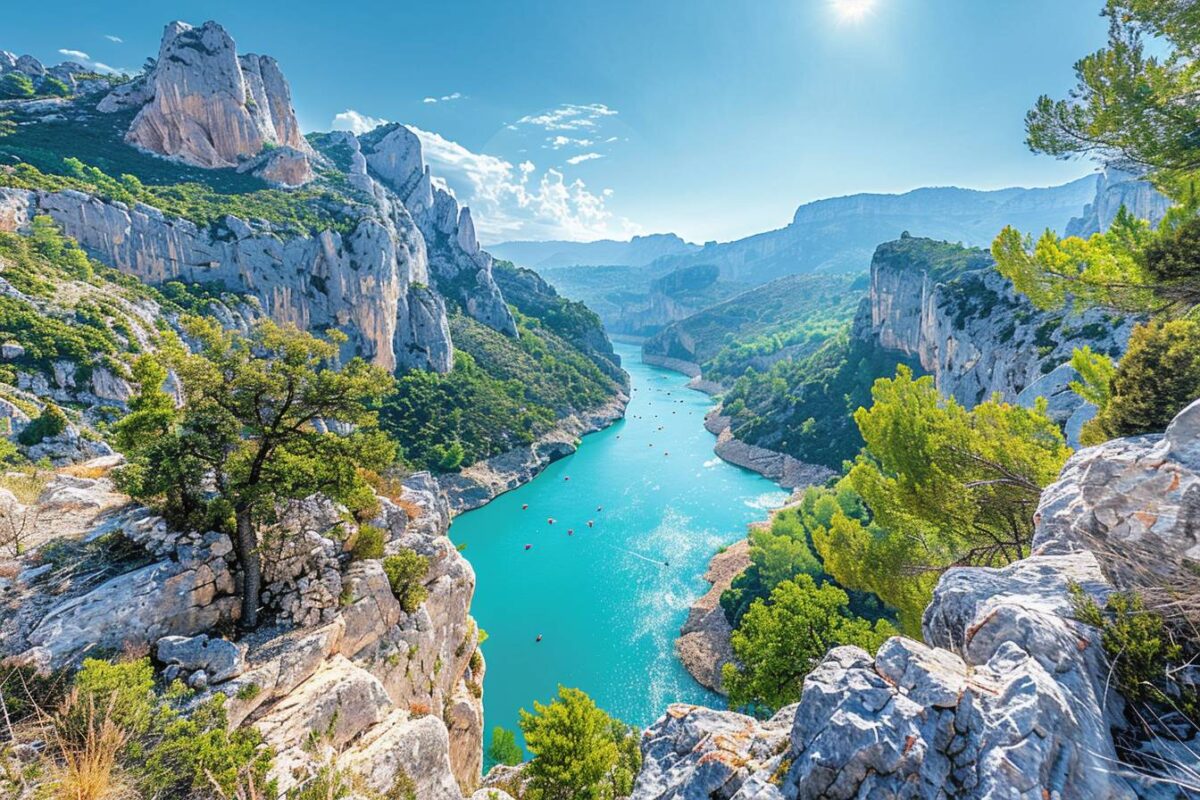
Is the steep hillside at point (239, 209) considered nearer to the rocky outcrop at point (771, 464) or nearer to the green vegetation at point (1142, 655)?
the rocky outcrop at point (771, 464)

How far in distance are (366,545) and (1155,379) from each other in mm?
14280

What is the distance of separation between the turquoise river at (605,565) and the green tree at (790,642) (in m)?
8.36

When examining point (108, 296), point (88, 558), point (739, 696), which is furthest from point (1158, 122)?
point (108, 296)

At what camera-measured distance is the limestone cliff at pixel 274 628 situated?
7.34 metres

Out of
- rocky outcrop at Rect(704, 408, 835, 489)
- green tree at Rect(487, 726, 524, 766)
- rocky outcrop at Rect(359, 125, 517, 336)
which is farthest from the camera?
rocky outcrop at Rect(359, 125, 517, 336)

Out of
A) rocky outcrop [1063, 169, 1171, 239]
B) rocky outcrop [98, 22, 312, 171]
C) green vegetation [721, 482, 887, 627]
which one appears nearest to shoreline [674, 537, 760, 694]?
green vegetation [721, 482, 887, 627]

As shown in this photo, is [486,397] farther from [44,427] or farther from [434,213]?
[434,213]

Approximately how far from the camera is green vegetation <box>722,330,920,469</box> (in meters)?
49.3

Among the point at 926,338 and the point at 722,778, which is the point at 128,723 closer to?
the point at 722,778

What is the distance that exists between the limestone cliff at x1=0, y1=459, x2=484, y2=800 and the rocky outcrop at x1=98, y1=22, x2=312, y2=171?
54.2 m

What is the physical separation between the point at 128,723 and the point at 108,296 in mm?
32994

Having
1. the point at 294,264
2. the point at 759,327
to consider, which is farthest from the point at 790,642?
the point at 759,327

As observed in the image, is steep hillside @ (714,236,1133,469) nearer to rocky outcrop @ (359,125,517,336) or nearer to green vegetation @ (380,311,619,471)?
green vegetation @ (380,311,619,471)

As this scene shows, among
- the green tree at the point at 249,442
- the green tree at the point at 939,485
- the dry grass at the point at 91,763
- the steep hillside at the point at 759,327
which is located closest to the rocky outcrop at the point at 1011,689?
the green tree at the point at 939,485
